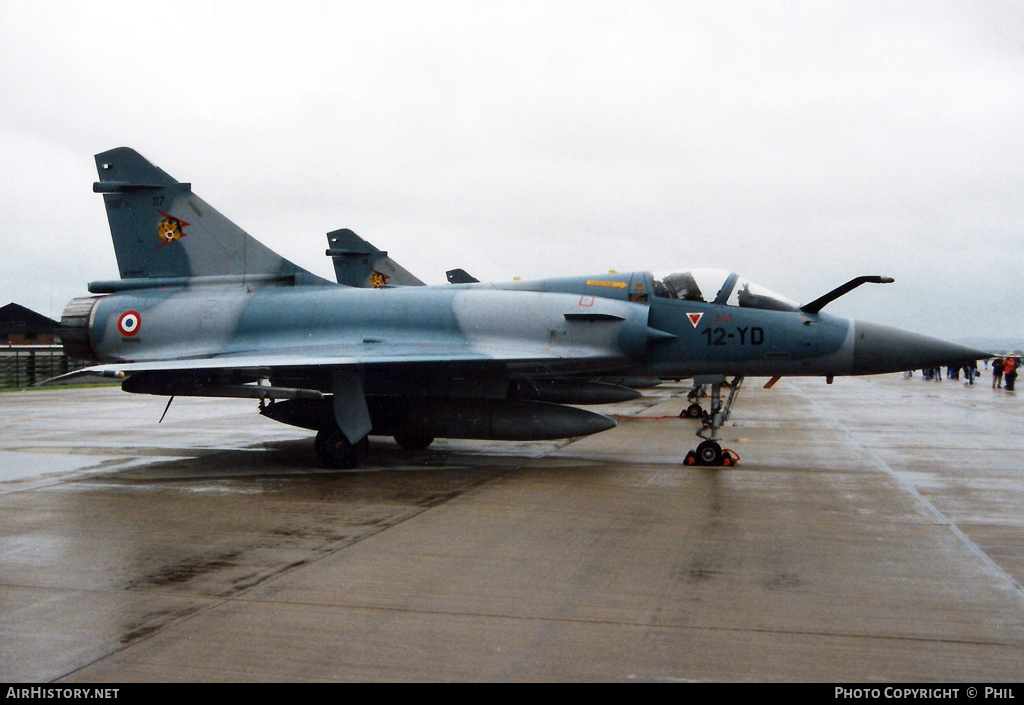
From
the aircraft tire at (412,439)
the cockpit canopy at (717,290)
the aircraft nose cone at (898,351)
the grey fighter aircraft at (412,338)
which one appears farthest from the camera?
the aircraft tire at (412,439)

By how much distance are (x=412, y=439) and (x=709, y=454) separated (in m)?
4.20

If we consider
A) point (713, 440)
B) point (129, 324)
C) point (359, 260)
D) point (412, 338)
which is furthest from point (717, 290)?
point (359, 260)

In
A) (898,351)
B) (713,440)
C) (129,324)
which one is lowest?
(713,440)

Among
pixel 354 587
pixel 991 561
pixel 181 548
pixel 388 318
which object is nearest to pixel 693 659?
pixel 354 587

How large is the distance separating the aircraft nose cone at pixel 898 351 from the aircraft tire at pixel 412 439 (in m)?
5.53

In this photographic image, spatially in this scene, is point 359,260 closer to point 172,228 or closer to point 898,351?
point 172,228

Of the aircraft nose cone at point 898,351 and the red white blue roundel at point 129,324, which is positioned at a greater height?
the red white blue roundel at point 129,324

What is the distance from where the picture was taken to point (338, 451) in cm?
1051

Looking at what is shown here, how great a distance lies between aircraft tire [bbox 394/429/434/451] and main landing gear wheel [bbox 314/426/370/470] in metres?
0.78

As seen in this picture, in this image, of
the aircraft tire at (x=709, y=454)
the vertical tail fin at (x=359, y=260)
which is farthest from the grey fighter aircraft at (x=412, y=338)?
the vertical tail fin at (x=359, y=260)

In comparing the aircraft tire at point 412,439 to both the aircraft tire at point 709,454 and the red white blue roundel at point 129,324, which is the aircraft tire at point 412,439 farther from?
the red white blue roundel at point 129,324

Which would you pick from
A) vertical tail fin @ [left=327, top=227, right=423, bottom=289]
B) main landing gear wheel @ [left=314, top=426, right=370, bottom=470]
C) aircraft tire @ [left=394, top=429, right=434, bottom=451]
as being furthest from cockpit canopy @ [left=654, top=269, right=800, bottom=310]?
vertical tail fin @ [left=327, top=227, right=423, bottom=289]

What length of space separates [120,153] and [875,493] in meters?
11.0

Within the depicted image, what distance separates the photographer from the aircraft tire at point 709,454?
10.5m
